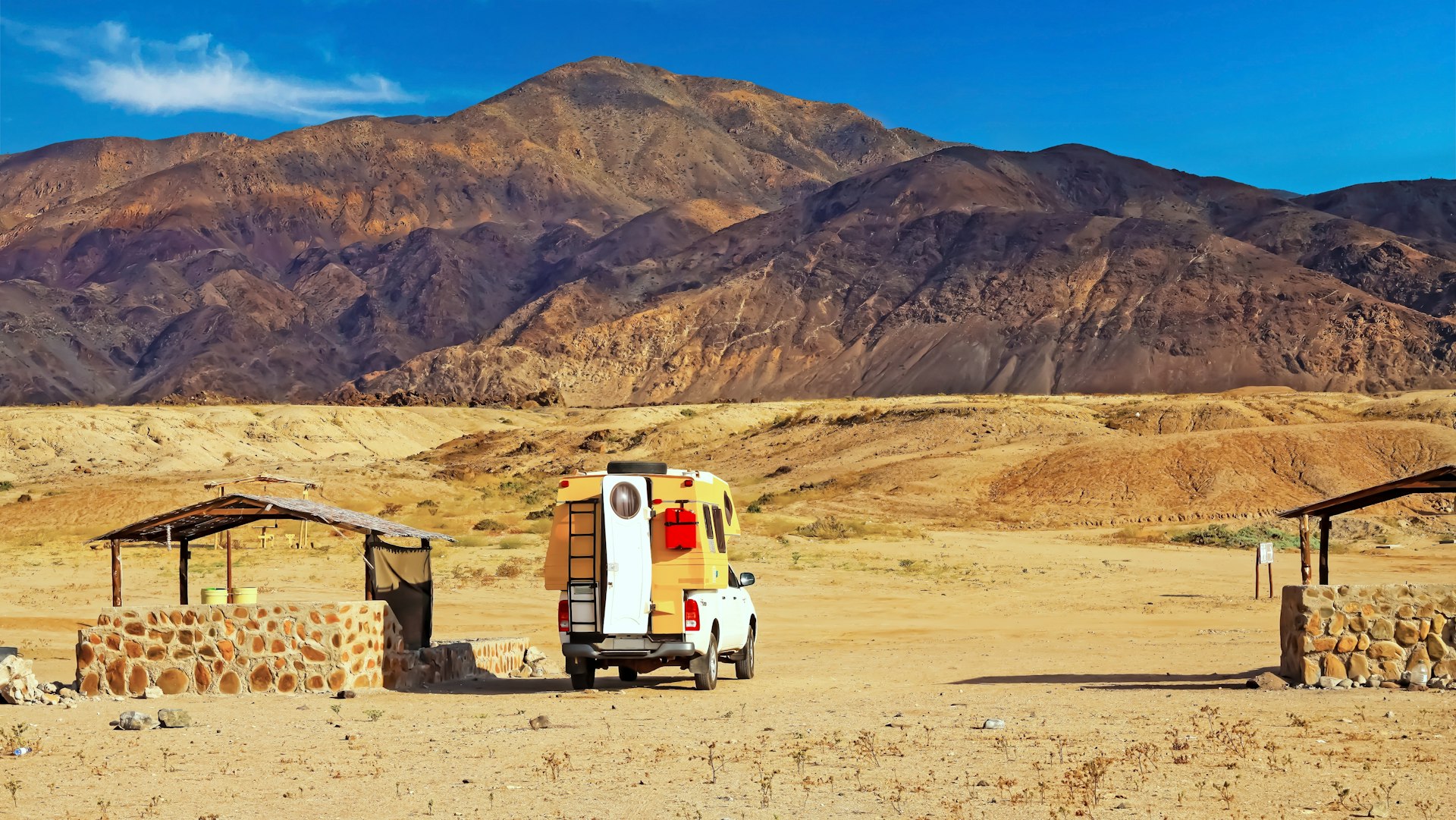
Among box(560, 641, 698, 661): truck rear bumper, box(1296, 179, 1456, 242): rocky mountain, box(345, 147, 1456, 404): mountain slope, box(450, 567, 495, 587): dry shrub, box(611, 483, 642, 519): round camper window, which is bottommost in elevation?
box(450, 567, 495, 587): dry shrub

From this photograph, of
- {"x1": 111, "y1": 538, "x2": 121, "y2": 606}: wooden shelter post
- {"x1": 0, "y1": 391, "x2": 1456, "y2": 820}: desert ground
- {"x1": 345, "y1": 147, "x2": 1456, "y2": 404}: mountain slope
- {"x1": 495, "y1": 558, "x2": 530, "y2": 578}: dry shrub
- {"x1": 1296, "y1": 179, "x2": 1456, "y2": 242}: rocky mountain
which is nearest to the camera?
{"x1": 0, "y1": 391, "x2": 1456, "y2": 820}: desert ground

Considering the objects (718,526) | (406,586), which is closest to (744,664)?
(718,526)

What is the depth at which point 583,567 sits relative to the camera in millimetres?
16234

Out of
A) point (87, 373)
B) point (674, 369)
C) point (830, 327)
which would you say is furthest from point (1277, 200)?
point (87, 373)

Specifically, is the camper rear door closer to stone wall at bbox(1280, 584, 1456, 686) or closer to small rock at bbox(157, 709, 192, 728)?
small rock at bbox(157, 709, 192, 728)

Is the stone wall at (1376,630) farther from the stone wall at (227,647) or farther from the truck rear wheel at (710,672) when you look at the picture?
the stone wall at (227,647)

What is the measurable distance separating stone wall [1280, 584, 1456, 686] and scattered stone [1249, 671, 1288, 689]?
24 cm

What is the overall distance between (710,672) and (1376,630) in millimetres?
7019

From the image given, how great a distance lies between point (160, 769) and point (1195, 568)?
31.3 m

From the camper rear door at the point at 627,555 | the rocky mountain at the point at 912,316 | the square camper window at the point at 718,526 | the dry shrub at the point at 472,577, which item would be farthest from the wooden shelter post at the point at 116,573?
the rocky mountain at the point at 912,316

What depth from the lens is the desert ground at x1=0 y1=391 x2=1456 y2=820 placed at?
10.1m

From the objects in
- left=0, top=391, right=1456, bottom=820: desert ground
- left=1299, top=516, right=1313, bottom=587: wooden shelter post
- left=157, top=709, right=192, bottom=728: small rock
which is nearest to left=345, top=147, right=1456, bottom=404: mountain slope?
left=0, top=391, right=1456, bottom=820: desert ground

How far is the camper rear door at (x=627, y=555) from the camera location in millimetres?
16094

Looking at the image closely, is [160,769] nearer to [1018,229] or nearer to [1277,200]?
[1018,229]
